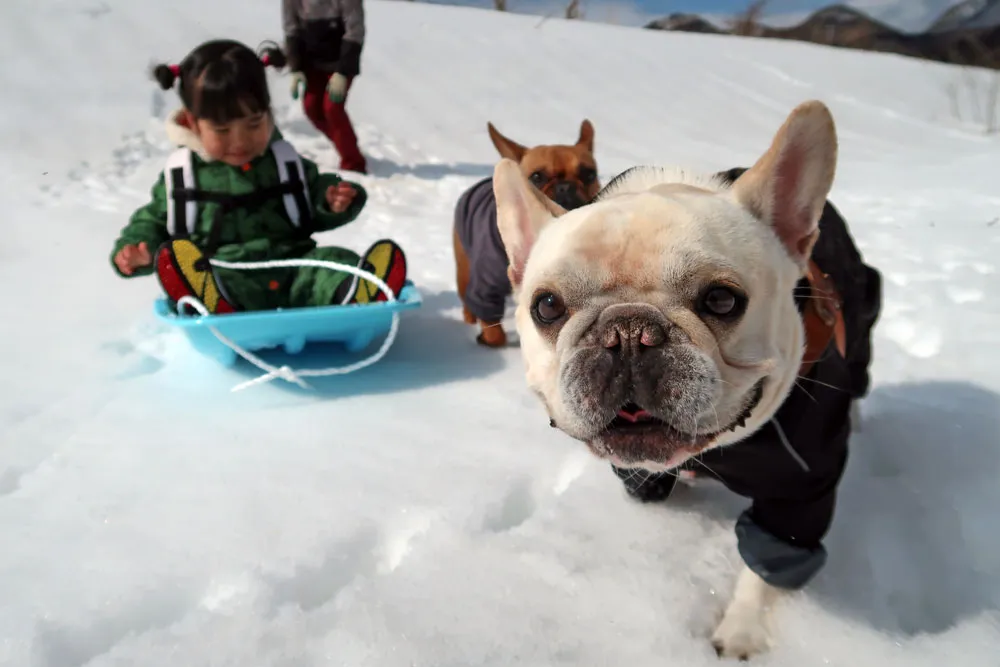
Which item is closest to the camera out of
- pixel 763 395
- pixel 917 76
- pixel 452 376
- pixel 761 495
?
pixel 763 395

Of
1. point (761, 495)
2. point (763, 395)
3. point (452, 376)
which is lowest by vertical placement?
point (452, 376)

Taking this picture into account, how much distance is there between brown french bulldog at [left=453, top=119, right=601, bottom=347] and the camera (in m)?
2.35

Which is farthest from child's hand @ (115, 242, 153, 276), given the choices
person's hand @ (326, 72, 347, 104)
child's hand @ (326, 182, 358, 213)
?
person's hand @ (326, 72, 347, 104)

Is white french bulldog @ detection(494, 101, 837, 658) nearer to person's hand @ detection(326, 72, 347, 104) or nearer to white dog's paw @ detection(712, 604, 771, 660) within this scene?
white dog's paw @ detection(712, 604, 771, 660)

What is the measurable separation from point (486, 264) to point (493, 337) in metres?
0.28

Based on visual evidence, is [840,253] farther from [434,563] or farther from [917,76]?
[917,76]

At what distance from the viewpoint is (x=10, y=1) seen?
223 inches

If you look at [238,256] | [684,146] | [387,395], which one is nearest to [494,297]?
[387,395]

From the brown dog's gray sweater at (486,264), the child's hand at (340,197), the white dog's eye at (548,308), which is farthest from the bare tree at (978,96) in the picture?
the white dog's eye at (548,308)

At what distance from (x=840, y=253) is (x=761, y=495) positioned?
569mm

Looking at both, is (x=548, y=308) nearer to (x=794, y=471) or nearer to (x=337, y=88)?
(x=794, y=471)

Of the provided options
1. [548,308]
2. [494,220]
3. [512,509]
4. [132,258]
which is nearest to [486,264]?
[494,220]

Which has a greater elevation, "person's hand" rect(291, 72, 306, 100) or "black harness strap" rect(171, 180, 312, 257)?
"black harness strap" rect(171, 180, 312, 257)

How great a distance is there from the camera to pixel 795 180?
3.52ft
